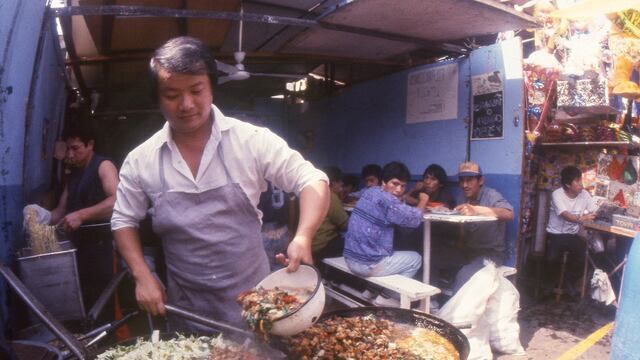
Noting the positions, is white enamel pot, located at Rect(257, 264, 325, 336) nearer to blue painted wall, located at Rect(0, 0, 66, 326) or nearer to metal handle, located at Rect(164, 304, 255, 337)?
metal handle, located at Rect(164, 304, 255, 337)

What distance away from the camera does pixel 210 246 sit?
213 cm

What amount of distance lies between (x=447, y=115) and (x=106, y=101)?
22.7ft

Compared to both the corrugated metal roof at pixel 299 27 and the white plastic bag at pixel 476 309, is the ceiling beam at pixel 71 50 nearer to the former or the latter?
the corrugated metal roof at pixel 299 27

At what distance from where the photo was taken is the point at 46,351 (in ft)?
5.80

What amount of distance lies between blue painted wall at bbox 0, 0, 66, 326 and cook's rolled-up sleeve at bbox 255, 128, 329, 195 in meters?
2.25

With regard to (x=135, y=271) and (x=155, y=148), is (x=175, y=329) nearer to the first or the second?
(x=135, y=271)

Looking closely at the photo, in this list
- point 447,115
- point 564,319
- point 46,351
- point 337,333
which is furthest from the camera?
point 447,115

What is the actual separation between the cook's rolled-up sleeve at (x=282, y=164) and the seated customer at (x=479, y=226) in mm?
3261

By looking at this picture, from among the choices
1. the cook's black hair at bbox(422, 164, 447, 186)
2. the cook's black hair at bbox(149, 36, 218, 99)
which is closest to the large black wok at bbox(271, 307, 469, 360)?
the cook's black hair at bbox(149, 36, 218, 99)

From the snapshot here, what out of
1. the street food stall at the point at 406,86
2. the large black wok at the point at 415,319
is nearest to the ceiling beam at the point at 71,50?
the street food stall at the point at 406,86

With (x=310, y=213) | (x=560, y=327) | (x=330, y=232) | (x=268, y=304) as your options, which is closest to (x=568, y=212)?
(x=560, y=327)

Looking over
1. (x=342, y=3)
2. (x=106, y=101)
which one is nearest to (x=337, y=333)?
(x=342, y=3)

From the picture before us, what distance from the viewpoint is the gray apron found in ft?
6.85

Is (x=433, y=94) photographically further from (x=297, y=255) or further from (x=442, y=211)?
(x=297, y=255)
